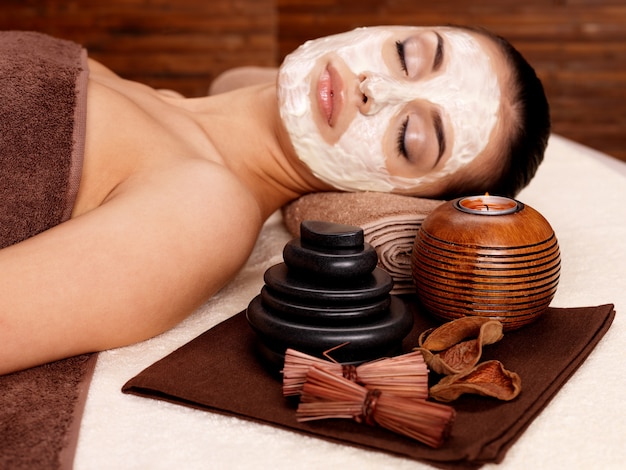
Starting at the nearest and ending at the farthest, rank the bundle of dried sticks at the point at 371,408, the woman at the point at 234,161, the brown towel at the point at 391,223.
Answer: the bundle of dried sticks at the point at 371,408, the woman at the point at 234,161, the brown towel at the point at 391,223

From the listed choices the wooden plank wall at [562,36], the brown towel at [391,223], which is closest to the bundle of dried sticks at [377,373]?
the brown towel at [391,223]

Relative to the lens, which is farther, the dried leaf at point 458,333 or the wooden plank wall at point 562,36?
the wooden plank wall at point 562,36

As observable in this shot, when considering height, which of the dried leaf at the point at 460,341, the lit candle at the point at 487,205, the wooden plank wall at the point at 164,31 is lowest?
the wooden plank wall at the point at 164,31

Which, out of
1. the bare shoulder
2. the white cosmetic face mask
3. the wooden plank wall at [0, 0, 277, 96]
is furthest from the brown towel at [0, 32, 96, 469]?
the wooden plank wall at [0, 0, 277, 96]

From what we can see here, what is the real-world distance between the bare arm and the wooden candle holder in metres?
0.33

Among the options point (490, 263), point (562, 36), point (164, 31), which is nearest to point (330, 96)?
point (490, 263)

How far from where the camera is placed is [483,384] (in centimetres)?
96

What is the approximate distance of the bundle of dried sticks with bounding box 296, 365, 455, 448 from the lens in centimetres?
83

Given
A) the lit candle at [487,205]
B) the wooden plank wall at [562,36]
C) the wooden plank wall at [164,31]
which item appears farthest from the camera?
the wooden plank wall at [164,31]

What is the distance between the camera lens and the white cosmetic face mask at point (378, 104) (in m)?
1.43

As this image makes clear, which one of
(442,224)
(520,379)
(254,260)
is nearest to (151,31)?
(254,260)

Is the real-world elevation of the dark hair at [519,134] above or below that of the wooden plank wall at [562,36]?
above

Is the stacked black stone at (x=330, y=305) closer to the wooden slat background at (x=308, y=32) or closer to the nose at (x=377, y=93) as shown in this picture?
the nose at (x=377, y=93)

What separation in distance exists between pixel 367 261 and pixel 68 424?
421 mm
